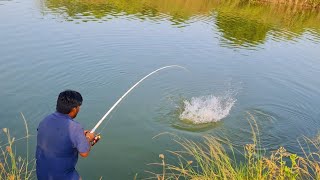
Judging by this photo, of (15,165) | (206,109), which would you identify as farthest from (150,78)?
(15,165)

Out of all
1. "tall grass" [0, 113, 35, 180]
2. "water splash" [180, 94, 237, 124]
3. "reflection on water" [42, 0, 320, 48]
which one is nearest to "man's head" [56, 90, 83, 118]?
"tall grass" [0, 113, 35, 180]

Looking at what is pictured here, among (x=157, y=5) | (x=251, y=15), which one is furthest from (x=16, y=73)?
(x=251, y=15)

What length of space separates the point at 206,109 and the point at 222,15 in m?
17.8

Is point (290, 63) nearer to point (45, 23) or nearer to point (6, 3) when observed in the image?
point (45, 23)

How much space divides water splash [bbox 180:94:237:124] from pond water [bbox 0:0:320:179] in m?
0.04

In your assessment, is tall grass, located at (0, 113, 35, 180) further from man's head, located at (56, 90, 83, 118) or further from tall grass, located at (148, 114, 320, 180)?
tall grass, located at (148, 114, 320, 180)

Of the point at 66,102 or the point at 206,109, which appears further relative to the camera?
the point at 206,109

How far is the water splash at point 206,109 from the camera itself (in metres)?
9.20

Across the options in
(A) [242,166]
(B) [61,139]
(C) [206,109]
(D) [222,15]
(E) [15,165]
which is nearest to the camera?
(B) [61,139]

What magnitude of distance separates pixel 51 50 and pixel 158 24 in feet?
28.2

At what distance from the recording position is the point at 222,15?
26.0 m

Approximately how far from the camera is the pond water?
8594mm

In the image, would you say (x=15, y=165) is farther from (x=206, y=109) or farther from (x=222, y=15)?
(x=222, y=15)

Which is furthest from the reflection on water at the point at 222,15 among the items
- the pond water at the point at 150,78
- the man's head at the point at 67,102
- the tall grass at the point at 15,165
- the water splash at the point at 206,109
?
the man's head at the point at 67,102
